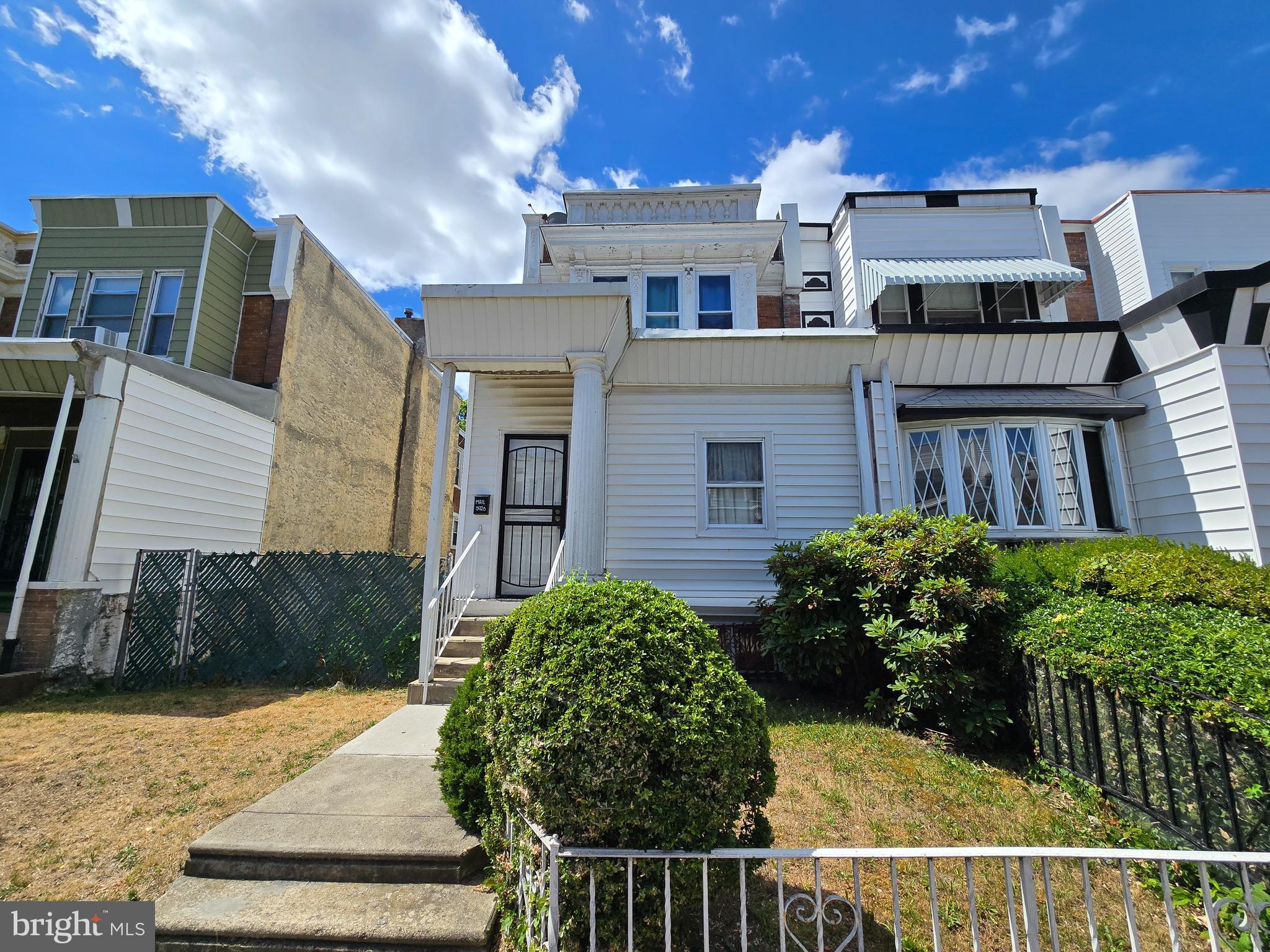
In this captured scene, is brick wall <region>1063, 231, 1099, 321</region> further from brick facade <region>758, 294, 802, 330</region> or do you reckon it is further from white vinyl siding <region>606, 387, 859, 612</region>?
white vinyl siding <region>606, 387, 859, 612</region>

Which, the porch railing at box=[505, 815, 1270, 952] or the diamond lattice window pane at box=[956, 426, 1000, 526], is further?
the diamond lattice window pane at box=[956, 426, 1000, 526]

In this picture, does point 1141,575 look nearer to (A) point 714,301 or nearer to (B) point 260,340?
(A) point 714,301

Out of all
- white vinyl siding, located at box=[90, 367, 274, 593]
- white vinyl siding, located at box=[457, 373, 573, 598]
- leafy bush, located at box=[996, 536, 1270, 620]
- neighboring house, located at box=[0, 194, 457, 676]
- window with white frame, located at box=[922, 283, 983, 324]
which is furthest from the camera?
window with white frame, located at box=[922, 283, 983, 324]

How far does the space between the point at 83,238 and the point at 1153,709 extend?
60.9 feet

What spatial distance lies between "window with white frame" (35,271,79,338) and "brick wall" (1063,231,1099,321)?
2334cm

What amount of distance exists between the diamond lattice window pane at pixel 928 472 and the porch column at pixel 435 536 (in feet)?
22.1

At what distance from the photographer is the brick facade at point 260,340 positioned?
12.0 meters

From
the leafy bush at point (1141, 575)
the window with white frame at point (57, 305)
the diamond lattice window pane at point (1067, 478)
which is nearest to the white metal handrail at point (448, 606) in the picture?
the leafy bush at point (1141, 575)

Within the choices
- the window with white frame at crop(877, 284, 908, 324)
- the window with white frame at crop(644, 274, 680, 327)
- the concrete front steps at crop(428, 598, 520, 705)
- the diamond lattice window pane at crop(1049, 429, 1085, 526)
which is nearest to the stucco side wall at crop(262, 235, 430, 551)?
the concrete front steps at crop(428, 598, 520, 705)

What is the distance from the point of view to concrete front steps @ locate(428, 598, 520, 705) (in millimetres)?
6137

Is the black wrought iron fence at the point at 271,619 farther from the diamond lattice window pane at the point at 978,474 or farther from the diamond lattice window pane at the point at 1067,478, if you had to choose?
the diamond lattice window pane at the point at 1067,478

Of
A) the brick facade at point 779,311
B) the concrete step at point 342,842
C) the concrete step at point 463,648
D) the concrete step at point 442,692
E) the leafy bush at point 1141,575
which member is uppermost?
the brick facade at point 779,311

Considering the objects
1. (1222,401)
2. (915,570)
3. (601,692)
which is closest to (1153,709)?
(915,570)

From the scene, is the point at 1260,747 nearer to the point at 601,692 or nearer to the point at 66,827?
the point at 601,692
